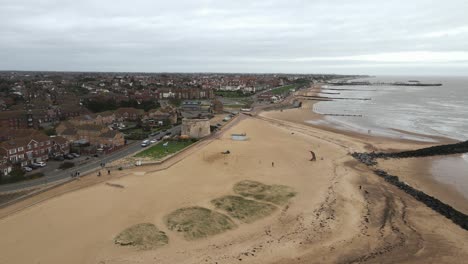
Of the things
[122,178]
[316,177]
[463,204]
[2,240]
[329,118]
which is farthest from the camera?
[329,118]

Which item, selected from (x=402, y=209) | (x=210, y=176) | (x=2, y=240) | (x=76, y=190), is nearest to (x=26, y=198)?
(x=76, y=190)

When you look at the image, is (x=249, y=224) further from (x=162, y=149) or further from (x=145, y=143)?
(x=145, y=143)

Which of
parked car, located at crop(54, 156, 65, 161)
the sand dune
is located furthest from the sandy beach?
parked car, located at crop(54, 156, 65, 161)

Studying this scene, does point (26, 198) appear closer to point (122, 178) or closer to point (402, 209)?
point (122, 178)

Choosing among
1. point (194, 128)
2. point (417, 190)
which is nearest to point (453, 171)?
point (417, 190)

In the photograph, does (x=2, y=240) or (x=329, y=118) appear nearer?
(x=2, y=240)

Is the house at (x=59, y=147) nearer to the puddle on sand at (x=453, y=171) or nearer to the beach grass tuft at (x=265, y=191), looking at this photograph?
the beach grass tuft at (x=265, y=191)
